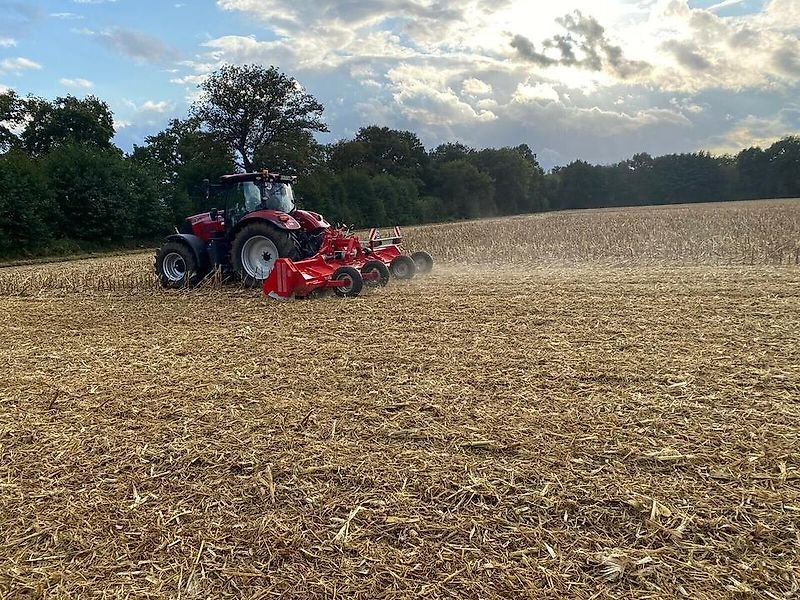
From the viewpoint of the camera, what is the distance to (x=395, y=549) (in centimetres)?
257

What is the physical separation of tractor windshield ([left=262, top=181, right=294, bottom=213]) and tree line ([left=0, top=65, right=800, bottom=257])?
1487 centimetres

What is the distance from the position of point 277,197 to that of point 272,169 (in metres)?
26.3

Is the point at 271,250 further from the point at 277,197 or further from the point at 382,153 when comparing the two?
the point at 382,153

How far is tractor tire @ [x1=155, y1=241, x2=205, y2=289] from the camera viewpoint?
10234 millimetres

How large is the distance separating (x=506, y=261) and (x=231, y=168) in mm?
25252

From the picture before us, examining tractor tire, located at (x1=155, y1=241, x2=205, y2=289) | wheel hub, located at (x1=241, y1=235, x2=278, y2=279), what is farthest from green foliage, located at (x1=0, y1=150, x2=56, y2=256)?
wheel hub, located at (x1=241, y1=235, x2=278, y2=279)

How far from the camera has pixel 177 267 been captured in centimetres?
1061

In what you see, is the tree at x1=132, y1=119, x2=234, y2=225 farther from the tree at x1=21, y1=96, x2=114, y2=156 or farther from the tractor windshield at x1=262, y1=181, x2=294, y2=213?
the tractor windshield at x1=262, y1=181, x2=294, y2=213

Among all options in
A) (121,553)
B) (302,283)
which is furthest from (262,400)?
(302,283)

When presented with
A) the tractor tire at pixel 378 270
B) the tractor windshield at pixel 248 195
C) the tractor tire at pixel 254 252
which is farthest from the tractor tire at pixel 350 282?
the tractor windshield at pixel 248 195

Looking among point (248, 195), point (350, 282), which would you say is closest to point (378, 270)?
point (350, 282)

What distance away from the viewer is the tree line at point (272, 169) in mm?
23250

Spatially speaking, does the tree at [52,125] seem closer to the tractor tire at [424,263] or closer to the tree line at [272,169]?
the tree line at [272,169]

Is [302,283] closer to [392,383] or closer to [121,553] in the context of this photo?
[392,383]
